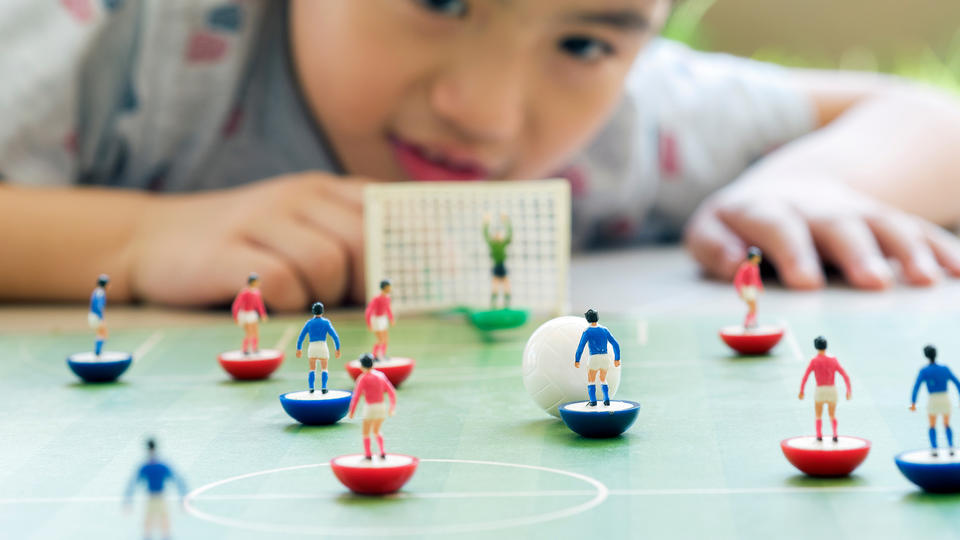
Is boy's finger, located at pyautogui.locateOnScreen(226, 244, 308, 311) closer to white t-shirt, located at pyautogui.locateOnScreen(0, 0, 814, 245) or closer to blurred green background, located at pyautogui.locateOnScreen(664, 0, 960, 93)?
white t-shirt, located at pyautogui.locateOnScreen(0, 0, 814, 245)

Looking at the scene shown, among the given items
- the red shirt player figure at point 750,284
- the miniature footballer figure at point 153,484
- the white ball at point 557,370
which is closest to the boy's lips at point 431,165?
the red shirt player figure at point 750,284

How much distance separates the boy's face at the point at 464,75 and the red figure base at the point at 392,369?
962 mm

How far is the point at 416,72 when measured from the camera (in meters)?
3.12

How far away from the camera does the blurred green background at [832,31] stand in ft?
22.2

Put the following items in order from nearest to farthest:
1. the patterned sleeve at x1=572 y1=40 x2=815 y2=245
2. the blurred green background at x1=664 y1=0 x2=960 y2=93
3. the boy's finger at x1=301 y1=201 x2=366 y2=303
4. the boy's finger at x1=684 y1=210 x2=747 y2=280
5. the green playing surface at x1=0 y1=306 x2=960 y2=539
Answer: the green playing surface at x1=0 y1=306 x2=960 y2=539
the boy's finger at x1=301 y1=201 x2=366 y2=303
the boy's finger at x1=684 y1=210 x2=747 y2=280
the patterned sleeve at x1=572 y1=40 x2=815 y2=245
the blurred green background at x1=664 y1=0 x2=960 y2=93

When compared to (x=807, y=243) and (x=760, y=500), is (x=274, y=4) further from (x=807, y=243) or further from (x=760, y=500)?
(x=760, y=500)

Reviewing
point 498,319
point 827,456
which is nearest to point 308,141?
point 498,319

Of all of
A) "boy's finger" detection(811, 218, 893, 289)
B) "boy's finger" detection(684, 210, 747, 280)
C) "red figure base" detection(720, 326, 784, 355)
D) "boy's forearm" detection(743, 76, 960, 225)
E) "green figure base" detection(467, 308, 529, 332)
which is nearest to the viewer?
"red figure base" detection(720, 326, 784, 355)

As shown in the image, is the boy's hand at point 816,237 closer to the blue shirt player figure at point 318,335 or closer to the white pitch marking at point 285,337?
the white pitch marking at point 285,337

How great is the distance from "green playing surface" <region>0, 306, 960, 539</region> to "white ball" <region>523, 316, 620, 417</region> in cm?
5

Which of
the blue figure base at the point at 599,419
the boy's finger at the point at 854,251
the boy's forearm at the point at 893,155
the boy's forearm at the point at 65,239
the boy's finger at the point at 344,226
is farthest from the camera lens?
the boy's forearm at the point at 893,155

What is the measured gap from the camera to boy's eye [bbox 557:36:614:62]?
3.17 metres

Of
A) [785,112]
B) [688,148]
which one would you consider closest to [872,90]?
→ [785,112]

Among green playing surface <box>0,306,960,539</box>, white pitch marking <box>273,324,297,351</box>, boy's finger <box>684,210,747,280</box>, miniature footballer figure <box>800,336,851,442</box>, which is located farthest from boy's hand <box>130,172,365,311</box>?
miniature footballer figure <box>800,336,851,442</box>
